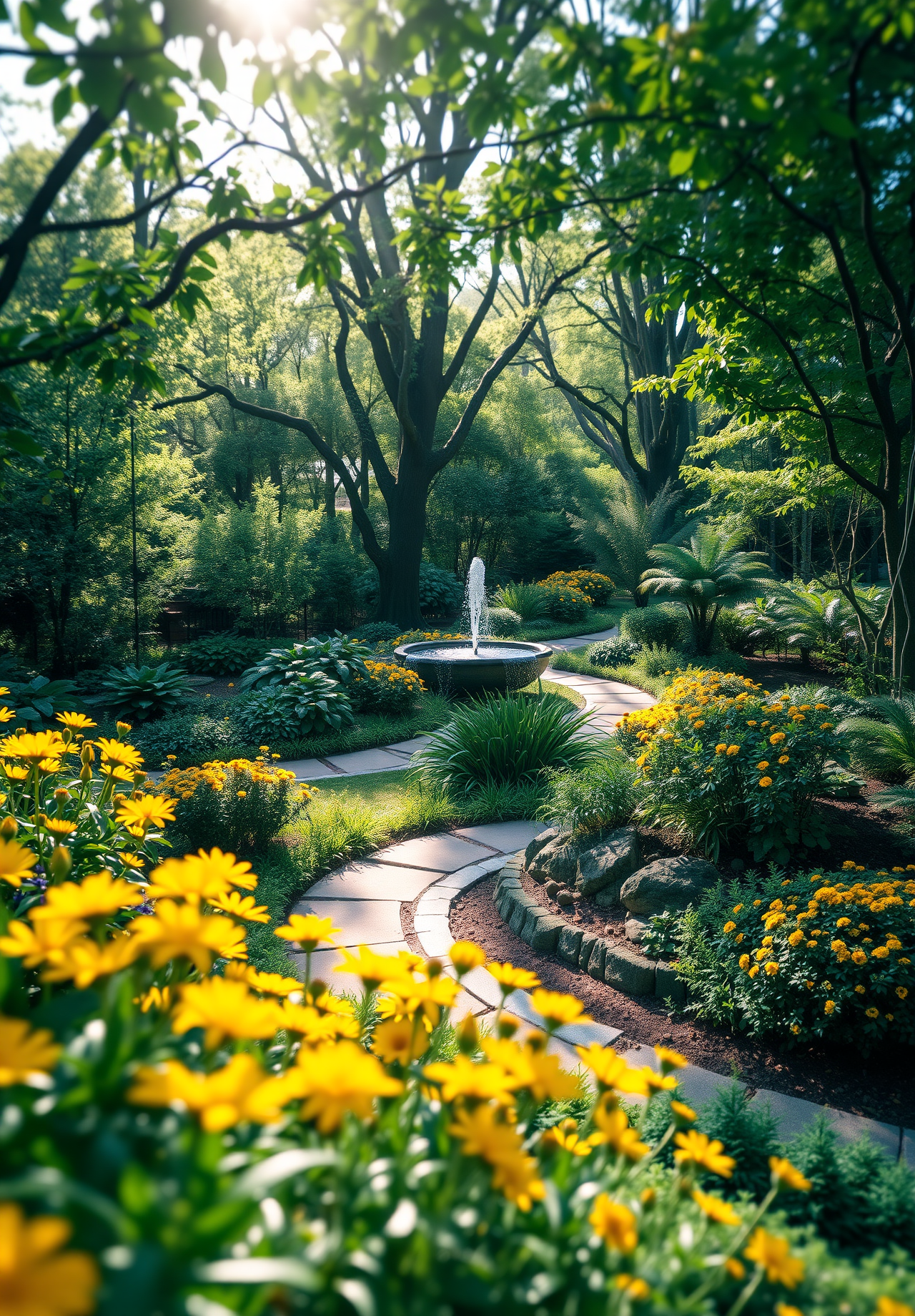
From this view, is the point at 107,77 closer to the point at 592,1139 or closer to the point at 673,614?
the point at 592,1139

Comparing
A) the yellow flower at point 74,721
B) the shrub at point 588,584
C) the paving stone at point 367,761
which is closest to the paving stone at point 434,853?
the paving stone at point 367,761

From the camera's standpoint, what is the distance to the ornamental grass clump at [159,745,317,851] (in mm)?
3838

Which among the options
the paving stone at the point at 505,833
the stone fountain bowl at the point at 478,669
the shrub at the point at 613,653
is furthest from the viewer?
the shrub at the point at 613,653

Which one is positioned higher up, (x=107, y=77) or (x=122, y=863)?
(x=107, y=77)

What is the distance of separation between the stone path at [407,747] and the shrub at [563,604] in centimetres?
505

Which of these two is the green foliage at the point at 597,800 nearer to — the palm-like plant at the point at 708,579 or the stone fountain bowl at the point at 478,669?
the stone fountain bowl at the point at 478,669

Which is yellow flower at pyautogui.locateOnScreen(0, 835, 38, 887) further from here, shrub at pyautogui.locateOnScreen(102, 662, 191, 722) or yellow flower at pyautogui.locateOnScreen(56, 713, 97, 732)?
shrub at pyautogui.locateOnScreen(102, 662, 191, 722)

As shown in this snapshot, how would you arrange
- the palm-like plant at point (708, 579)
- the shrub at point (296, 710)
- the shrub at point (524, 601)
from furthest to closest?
the shrub at point (524, 601) → the palm-like plant at point (708, 579) → the shrub at point (296, 710)

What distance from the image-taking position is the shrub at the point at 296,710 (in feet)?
21.3

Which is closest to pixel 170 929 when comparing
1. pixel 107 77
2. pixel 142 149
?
pixel 107 77

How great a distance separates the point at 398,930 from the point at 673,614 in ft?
25.4

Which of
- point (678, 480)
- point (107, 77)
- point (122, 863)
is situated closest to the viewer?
point (107, 77)

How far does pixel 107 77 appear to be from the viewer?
117 centimetres

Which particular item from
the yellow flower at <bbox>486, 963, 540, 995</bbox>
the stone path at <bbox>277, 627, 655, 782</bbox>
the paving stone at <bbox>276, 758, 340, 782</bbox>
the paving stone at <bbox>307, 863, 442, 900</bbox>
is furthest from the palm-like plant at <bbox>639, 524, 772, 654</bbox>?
the yellow flower at <bbox>486, 963, 540, 995</bbox>
